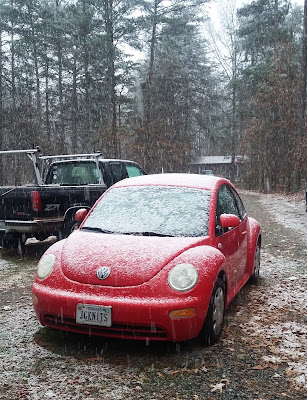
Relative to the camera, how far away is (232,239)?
497 centimetres

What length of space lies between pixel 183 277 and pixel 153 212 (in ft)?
3.91

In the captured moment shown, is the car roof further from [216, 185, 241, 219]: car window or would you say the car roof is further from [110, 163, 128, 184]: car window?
[110, 163, 128, 184]: car window

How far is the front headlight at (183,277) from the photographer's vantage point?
3678 millimetres

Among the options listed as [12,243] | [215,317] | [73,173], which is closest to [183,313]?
[215,317]

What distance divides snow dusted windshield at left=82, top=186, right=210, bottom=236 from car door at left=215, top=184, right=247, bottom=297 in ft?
0.82

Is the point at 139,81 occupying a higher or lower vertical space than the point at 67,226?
higher

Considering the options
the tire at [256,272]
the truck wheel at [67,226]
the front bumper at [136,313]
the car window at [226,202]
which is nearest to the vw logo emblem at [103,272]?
the front bumper at [136,313]

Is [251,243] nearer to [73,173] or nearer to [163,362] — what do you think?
[163,362]

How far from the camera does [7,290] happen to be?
607 cm

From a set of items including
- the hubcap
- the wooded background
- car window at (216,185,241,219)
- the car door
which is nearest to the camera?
the hubcap

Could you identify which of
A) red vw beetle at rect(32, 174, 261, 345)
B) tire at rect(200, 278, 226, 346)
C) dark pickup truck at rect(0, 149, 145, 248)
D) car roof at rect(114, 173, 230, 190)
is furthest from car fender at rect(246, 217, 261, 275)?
dark pickup truck at rect(0, 149, 145, 248)

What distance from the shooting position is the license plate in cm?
357

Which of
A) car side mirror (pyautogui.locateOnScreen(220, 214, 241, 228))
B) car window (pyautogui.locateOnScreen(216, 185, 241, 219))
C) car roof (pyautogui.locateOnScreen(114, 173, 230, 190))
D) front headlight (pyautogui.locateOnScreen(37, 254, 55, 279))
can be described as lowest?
front headlight (pyautogui.locateOnScreen(37, 254, 55, 279))

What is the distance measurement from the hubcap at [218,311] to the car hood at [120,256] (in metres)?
0.53
